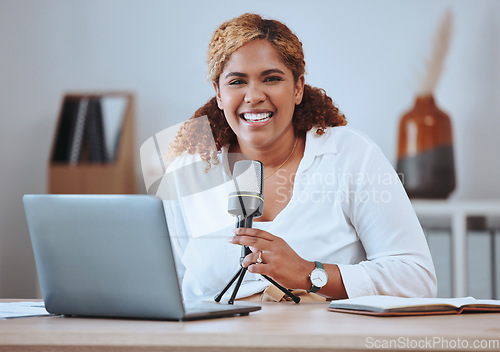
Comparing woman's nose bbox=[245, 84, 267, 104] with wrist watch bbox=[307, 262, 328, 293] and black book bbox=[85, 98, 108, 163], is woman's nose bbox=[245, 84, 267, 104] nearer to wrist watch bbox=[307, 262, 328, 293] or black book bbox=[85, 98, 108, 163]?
wrist watch bbox=[307, 262, 328, 293]

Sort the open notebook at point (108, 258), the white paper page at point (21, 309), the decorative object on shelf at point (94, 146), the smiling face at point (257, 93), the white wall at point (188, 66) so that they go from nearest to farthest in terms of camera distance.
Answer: the open notebook at point (108, 258)
the white paper page at point (21, 309)
the smiling face at point (257, 93)
the decorative object on shelf at point (94, 146)
the white wall at point (188, 66)

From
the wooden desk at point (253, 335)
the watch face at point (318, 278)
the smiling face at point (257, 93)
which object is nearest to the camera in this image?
the wooden desk at point (253, 335)

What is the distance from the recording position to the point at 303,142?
1701 mm

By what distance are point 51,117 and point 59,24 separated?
0.45 m

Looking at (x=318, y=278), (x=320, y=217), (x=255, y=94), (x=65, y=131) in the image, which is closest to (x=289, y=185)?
(x=320, y=217)

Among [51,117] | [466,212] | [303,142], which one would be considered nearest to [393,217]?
[303,142]

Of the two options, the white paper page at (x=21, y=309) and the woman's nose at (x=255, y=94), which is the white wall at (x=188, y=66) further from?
the white paper page at (x=21, y=309)

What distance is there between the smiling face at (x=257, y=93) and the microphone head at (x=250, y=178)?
15.5 inches

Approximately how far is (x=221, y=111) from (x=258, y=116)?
0.17 meters

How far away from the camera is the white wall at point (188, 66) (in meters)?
2.80

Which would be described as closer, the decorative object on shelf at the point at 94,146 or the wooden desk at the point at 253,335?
the wooden desk at the point at 253,335

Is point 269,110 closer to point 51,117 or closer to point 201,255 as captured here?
point 201,255

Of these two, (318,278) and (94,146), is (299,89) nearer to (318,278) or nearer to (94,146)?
(318,278)

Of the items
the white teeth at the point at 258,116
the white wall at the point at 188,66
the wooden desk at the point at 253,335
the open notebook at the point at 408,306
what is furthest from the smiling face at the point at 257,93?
the white wall at the point at 188,66
